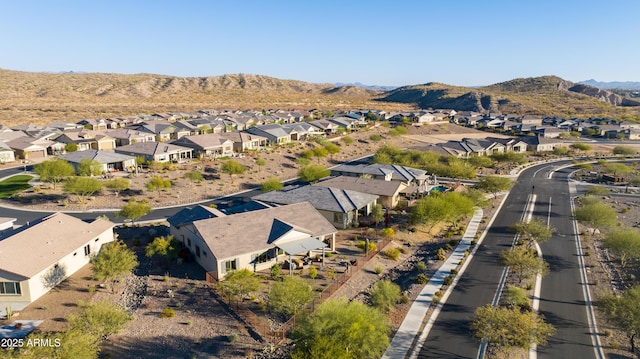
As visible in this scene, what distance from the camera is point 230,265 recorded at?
115ft

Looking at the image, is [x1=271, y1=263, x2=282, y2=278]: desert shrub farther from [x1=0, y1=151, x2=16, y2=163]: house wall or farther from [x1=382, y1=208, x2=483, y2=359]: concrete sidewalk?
[x1=0, y1=151, x2=16, y2=163]: house wall

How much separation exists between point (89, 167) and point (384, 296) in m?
57.8

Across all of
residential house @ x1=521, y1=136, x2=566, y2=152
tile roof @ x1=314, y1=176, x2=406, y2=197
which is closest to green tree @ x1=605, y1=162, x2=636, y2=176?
residential house @ x1=521, y1=136, x2=566, y2=152

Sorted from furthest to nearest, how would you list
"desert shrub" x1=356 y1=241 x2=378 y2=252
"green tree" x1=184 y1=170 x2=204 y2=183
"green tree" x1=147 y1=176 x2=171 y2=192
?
"green tree" x1=184 y1=170 x2=204 y2=183 → "green tree" x1=147 y1=176 x2=171 y2=192 → "desert shrub" x1=356 y1=241 x2=378 y2=252

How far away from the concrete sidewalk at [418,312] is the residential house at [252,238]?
34.9ft

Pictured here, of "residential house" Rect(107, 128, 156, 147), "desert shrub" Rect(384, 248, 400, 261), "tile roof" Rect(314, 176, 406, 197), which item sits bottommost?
"desert shrub" Rect(384, 248, 400, 261)

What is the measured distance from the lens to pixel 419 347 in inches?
1024

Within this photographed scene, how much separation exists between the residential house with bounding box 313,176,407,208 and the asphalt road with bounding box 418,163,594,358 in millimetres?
13917

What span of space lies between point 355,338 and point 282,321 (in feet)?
28.3

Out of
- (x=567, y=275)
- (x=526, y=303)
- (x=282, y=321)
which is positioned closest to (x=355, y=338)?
(x=282, y=321)

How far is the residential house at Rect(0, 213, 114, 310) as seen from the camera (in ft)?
97.6

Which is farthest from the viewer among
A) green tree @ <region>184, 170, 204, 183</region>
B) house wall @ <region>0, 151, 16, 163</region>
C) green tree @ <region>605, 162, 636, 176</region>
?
green tree @ <region>605, 162, 636, 176</region>

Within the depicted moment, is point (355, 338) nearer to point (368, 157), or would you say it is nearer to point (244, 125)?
point (368, 157)

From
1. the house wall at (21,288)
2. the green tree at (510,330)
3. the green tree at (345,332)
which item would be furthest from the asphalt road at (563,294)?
the house wall at (21,288)
